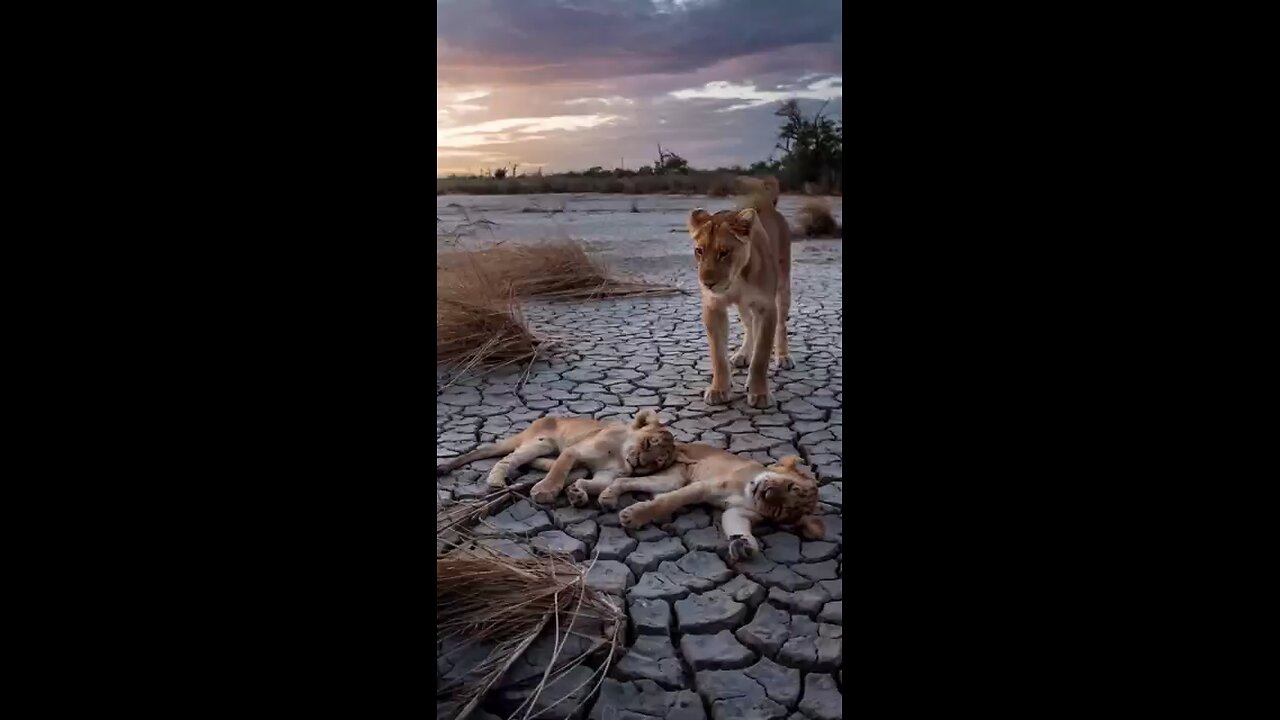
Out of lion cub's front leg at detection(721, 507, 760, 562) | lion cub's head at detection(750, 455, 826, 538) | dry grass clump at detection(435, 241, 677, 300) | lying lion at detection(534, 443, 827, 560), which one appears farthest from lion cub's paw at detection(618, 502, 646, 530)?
dry grass clump at detection(435, 241, 677, 300)

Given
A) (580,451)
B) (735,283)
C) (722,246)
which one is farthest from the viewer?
(735,283)

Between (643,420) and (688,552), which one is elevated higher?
(643,420)

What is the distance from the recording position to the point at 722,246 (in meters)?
4.73

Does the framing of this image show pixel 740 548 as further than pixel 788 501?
No

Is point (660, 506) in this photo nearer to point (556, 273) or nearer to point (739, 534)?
point (739, 534)

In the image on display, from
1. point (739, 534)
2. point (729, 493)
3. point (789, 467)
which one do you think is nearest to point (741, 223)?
point (789, 467)

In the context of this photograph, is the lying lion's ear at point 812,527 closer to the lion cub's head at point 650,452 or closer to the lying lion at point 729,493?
the lying lion at point 729,493

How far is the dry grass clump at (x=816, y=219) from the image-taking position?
11164 millimetres

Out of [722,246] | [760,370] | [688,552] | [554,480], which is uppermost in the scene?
[722,246]

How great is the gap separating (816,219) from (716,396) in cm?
682

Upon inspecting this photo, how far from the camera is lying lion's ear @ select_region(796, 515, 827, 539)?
3143 millimetres
